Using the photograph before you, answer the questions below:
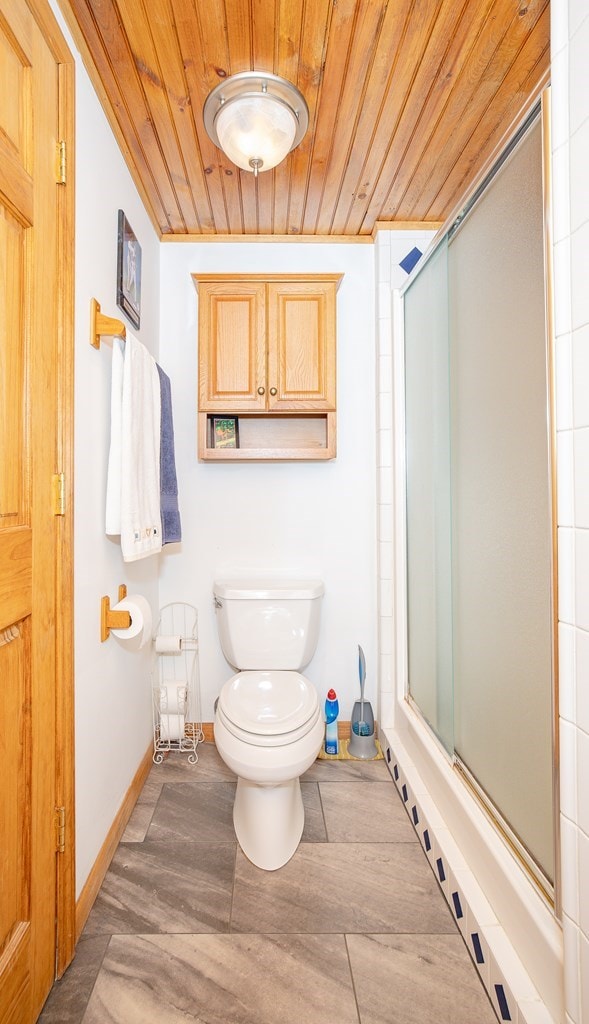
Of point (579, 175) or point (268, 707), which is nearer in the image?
point (579, 175)

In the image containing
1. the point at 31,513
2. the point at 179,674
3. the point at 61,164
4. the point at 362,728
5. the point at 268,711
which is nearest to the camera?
the point at 31,513

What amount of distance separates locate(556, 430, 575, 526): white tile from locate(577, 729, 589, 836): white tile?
35 centimetres

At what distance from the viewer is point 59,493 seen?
3.84 ft

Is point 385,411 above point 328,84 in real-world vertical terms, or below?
below

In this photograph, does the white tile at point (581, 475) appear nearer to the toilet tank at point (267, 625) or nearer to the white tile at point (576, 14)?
the white tile at point (576, 14)

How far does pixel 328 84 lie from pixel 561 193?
0.91 m

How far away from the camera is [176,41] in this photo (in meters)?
1.29

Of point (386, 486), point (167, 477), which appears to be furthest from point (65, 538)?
point (386, 486)

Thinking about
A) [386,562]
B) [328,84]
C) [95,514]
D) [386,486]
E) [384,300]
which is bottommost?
[386,562]

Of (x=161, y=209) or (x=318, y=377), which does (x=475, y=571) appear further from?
(x=161, y=209)

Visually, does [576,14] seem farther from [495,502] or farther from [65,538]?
[65,538]

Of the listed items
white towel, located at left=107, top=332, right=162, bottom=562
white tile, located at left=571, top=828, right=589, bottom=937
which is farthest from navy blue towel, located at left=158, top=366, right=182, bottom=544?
white tile, located at left=571, top=828, right=589, bottom=937

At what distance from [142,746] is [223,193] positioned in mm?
2106

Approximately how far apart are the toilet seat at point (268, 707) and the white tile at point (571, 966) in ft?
2.58
